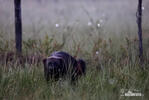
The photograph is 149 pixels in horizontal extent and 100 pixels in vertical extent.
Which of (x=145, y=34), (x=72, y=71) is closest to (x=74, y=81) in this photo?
(x=72, y=71)

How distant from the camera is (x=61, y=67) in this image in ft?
13.9

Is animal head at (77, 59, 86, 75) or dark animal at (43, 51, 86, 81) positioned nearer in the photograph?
dark animal at (43, 51, 86, 81)

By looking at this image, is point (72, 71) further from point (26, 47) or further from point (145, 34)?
point (145, 34)

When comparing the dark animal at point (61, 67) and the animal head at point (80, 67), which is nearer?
the dark animal at point (61, 67)

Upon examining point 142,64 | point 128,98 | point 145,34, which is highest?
point 145,34

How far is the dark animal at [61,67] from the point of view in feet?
13.6

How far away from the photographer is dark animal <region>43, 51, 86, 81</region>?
4.14 meters

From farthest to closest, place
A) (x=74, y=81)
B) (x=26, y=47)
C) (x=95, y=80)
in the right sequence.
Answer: (x=26, y=47) < (x=74, y=81) < (x=95, y=80)

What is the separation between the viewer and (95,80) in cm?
394

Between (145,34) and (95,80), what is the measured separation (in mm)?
3416

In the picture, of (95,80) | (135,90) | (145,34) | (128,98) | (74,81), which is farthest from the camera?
(145,34)

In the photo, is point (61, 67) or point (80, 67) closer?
point (61, 67)

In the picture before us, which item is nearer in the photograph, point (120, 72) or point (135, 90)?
point (135, 90)

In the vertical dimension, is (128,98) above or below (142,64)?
below
